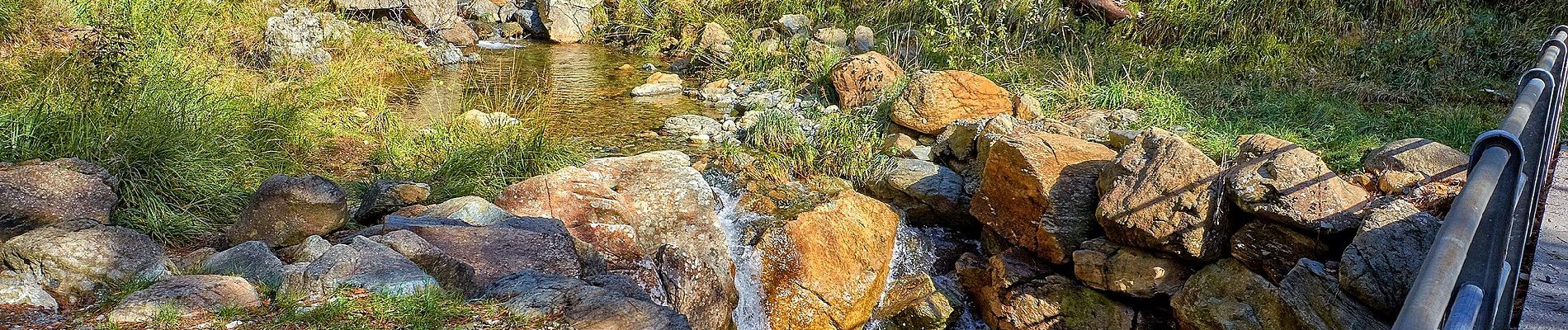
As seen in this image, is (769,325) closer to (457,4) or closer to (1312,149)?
(1312,149)

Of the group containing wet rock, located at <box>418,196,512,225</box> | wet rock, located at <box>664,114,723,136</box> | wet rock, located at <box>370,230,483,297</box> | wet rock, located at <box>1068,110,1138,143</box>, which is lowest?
wet rock, located at <box>664,114,723,136</box>

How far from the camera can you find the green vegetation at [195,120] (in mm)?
4809

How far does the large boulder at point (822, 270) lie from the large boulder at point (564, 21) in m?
8.64

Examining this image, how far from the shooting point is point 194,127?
18.1 ft

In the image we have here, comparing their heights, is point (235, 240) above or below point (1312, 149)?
above

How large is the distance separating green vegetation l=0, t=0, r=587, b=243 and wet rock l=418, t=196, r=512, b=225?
93cm

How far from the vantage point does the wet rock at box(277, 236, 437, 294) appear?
3320 millimetres

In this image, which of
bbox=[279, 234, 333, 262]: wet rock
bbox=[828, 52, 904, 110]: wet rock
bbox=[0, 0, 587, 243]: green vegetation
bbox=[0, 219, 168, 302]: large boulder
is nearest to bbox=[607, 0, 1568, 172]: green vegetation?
bbox=[828, 52, 904, 110]: wet rock

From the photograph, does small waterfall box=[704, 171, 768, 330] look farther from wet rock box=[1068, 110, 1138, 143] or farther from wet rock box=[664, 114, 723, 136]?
wet rock box=[1068, 110, 1138, 143]

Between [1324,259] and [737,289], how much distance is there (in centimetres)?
311

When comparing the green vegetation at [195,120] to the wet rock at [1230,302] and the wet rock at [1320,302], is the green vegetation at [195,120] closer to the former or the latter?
the wet rock at [1230,302]

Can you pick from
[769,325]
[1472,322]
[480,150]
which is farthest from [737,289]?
[1472,322]

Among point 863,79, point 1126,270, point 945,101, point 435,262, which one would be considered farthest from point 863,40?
point 435,262

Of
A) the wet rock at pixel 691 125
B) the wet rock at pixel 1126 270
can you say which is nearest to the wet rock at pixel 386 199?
the wet rock at pixel 691 125
